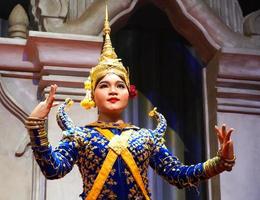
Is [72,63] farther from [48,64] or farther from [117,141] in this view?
[117,141]

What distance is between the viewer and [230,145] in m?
2.15

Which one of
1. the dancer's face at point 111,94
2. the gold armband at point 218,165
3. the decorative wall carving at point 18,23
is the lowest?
the gold armband at point 218,165

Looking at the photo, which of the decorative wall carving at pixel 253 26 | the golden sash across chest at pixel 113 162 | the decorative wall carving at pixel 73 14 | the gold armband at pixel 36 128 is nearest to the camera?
the gold armband at pixel 36 128

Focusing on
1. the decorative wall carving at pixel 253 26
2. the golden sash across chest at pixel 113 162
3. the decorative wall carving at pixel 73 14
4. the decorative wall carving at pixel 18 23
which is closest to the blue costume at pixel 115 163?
the golden sash across chest at pixel 113 162

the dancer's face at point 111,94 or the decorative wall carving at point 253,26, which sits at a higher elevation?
the decorative wall carving at point 253,26

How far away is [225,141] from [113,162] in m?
0.31

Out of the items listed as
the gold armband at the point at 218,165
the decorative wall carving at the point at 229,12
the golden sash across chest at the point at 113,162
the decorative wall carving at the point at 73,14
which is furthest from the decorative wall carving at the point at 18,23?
the gold armband at the point at 218,165

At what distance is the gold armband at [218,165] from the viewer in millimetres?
2166

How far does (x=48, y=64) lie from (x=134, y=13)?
603mm

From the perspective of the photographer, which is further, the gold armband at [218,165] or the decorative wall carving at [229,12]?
the decorative wall carving at [229,12]

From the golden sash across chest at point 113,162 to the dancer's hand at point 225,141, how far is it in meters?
0.24

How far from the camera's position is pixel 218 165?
2.17 m

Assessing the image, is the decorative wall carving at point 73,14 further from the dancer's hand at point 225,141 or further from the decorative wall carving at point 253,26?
the dancer's hand at point 225,141

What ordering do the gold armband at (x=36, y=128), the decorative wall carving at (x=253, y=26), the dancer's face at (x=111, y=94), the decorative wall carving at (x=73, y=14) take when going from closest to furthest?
1. the gold armband at (x=36, y=128)
2. the dancer's face at (x=111, y=94)
3. the decorative wall carving at (x=73, y=14)
4. the decorative wall carving at (x=253, y=26)
